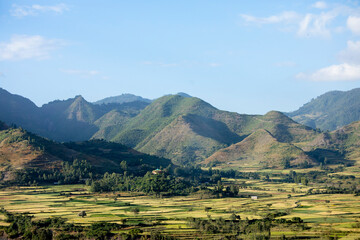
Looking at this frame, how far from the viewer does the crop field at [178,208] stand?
274 feet

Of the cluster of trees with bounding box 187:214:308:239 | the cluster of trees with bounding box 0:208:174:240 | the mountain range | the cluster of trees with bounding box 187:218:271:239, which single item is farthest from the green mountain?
the cluster of trees with bounding box 187:218:271:239

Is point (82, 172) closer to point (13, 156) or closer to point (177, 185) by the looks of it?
point (13, 156)

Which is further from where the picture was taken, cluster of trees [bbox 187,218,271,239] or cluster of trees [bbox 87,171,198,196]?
cluster of trees [bbox 87,171,198,196]

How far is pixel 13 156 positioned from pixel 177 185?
7105 centimetres

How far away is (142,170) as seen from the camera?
633ft

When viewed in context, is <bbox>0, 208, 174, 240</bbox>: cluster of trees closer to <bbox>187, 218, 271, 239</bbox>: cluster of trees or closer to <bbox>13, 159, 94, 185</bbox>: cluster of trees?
<bbox>187, 218, 271, 239</bbox>: cluster of trees

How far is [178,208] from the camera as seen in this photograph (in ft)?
366

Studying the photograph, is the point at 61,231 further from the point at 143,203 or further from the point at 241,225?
the point at 143,203

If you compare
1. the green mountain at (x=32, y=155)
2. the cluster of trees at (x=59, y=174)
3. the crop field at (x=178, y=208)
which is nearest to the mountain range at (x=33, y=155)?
the green mountain at (x=32, y=155)

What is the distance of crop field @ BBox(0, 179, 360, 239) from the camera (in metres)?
Answer: 83.5

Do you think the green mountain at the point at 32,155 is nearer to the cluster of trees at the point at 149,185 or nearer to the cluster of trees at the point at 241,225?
the cluster of trees at the point at 149,185

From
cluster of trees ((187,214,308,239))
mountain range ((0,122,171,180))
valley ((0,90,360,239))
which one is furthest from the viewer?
mountain range ((0,122,171,180))

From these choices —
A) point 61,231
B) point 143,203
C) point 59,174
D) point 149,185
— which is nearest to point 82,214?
point 61,231

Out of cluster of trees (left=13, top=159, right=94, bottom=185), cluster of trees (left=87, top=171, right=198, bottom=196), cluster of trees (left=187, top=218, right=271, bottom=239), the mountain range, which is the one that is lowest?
cluster of trees (left=187, top=218, right=271, bottom=239)
